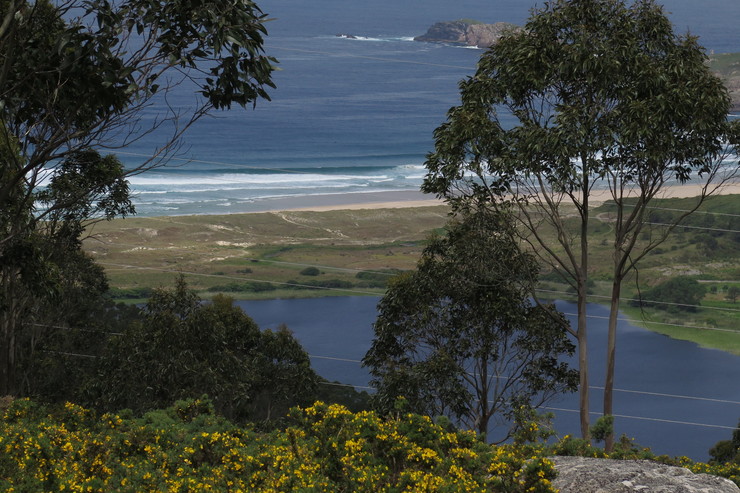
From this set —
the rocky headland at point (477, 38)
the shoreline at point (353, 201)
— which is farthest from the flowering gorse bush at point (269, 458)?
the rocky headland at point (477, 38)

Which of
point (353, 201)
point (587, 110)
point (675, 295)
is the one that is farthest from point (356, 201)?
point (587, 110)

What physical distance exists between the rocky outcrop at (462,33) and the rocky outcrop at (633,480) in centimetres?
12277

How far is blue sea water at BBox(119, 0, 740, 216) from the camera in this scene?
73.9 m

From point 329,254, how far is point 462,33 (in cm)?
7763

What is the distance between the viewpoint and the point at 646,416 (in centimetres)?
3769

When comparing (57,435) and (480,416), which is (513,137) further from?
(57,435)

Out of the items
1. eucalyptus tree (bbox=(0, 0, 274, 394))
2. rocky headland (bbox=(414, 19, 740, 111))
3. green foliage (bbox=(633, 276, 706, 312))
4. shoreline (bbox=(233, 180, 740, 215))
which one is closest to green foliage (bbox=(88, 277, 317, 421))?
eucalyptus tree (bbox=(0, 0, 274, 394))

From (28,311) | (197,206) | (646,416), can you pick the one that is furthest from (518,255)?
(197,206)

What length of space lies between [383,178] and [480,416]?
193 feet

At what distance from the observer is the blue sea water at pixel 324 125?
7394cm

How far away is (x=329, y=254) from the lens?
66.9m

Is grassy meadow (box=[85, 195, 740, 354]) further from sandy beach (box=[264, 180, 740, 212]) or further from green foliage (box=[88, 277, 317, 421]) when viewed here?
green foliage (box=[88, 277, 317, 421])

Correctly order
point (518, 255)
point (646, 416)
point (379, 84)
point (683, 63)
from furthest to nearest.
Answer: point (379, 84)
point (646, 416)
point (518, 255)
point (683, 63)

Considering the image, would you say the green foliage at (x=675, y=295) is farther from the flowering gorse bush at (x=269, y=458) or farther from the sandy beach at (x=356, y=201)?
the flowering gorse bush at (x=269, y=458)
